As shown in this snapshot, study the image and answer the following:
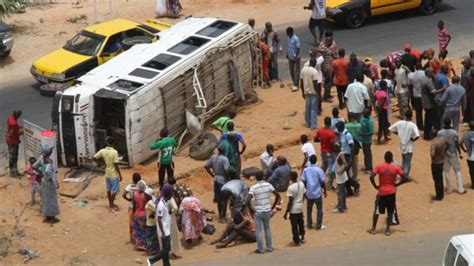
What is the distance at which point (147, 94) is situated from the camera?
2058cm

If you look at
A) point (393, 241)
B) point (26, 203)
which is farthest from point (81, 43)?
point (393, 241)

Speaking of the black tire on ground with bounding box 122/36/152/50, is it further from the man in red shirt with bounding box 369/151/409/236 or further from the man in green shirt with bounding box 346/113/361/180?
the man in red shirt with bounding box 369/151/409/236

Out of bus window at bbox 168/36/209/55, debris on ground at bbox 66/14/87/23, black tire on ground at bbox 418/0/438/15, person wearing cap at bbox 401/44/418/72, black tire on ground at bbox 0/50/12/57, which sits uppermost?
bus window at bbox 168/36/209/55

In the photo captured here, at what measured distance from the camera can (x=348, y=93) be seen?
20578 millimetres

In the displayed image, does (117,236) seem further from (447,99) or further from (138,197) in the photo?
(447,99)

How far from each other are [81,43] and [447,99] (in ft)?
33.3

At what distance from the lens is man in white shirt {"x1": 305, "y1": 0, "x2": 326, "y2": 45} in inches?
1073

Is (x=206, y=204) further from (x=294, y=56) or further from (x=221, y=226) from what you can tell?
(x=294, y=56)

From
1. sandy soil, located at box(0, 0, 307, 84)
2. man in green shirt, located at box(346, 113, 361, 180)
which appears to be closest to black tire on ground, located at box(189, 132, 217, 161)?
man in green shirt, located at box(346, 113, 361, 180)

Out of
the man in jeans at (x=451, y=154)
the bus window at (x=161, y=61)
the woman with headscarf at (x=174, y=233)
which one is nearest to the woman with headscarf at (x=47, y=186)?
the woman with headscarf at (x=174, y=233)

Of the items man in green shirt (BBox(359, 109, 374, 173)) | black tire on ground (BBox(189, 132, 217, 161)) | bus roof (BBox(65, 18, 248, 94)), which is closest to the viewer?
man in green shirt (BBox(359, 109, 374, 173))

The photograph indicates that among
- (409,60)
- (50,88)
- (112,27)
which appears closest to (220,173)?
(409,60)

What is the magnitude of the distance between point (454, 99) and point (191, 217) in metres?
6.16

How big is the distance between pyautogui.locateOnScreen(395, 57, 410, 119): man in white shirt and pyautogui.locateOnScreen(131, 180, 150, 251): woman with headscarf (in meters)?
7.03
